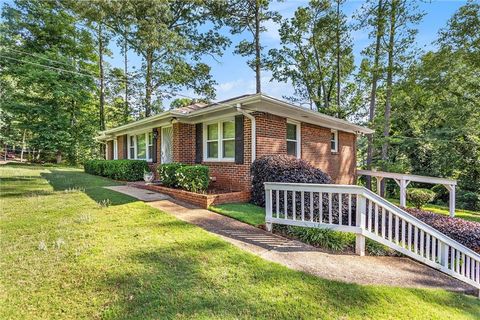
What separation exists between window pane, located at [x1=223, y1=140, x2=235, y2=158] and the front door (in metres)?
2.89

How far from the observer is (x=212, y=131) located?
31.0 feet

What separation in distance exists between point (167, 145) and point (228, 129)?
3562 millimetres

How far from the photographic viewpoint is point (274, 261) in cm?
379

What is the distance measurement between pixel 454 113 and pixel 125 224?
18341mm

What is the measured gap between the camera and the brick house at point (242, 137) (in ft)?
26.0

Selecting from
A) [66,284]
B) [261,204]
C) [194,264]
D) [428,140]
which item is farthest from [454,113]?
→ [66,284]

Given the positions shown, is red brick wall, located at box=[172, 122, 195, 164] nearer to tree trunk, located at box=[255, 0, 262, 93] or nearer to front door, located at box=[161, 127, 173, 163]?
front door, located at box=[161, 127, 173, 163]

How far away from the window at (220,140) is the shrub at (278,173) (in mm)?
1404

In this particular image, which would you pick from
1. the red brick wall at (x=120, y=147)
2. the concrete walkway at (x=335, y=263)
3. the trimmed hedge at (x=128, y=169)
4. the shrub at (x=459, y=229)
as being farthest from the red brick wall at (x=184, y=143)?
the shrub at (x=459, y=229)

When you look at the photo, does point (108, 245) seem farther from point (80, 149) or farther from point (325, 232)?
point (80, 149)

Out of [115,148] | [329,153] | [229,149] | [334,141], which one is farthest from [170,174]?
[115,148]

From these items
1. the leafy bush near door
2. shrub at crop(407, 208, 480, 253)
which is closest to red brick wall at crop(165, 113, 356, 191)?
the leafy bush near door

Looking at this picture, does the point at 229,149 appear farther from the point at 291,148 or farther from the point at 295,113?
the point at 295,113

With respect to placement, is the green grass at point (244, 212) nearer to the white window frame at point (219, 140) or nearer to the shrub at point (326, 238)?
the shrub at point (326, 238)
